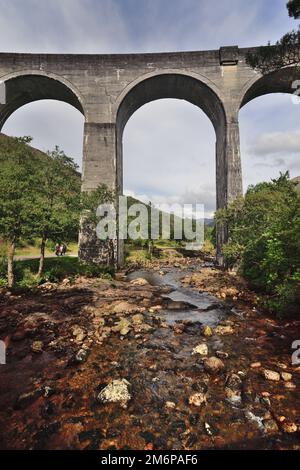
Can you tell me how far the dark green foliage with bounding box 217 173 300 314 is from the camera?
820 cm

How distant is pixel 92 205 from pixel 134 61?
13.0m

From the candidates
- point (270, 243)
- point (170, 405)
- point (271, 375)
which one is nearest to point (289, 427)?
point (271, 375)

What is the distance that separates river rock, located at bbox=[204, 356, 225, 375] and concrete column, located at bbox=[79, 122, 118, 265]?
597 inches

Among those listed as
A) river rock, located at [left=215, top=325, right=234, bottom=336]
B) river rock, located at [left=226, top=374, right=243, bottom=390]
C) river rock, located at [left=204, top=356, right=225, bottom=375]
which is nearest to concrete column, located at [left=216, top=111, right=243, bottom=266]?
river rock, located at [left=215, top=325, right=234, bottom=336]

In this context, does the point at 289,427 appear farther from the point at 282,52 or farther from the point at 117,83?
the point at 117,83

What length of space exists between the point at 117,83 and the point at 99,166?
23.9ft

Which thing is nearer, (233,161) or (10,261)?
(10,261)

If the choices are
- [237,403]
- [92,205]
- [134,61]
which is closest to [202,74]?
[134,61]

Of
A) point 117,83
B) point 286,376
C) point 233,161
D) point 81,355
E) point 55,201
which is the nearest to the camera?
point 286,376

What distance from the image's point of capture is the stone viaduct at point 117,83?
20.0 meters

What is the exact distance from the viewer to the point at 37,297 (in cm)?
1138

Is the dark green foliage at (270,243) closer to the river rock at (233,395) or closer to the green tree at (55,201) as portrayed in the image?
the river rock at (233,395)

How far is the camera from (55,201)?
14.9 m
